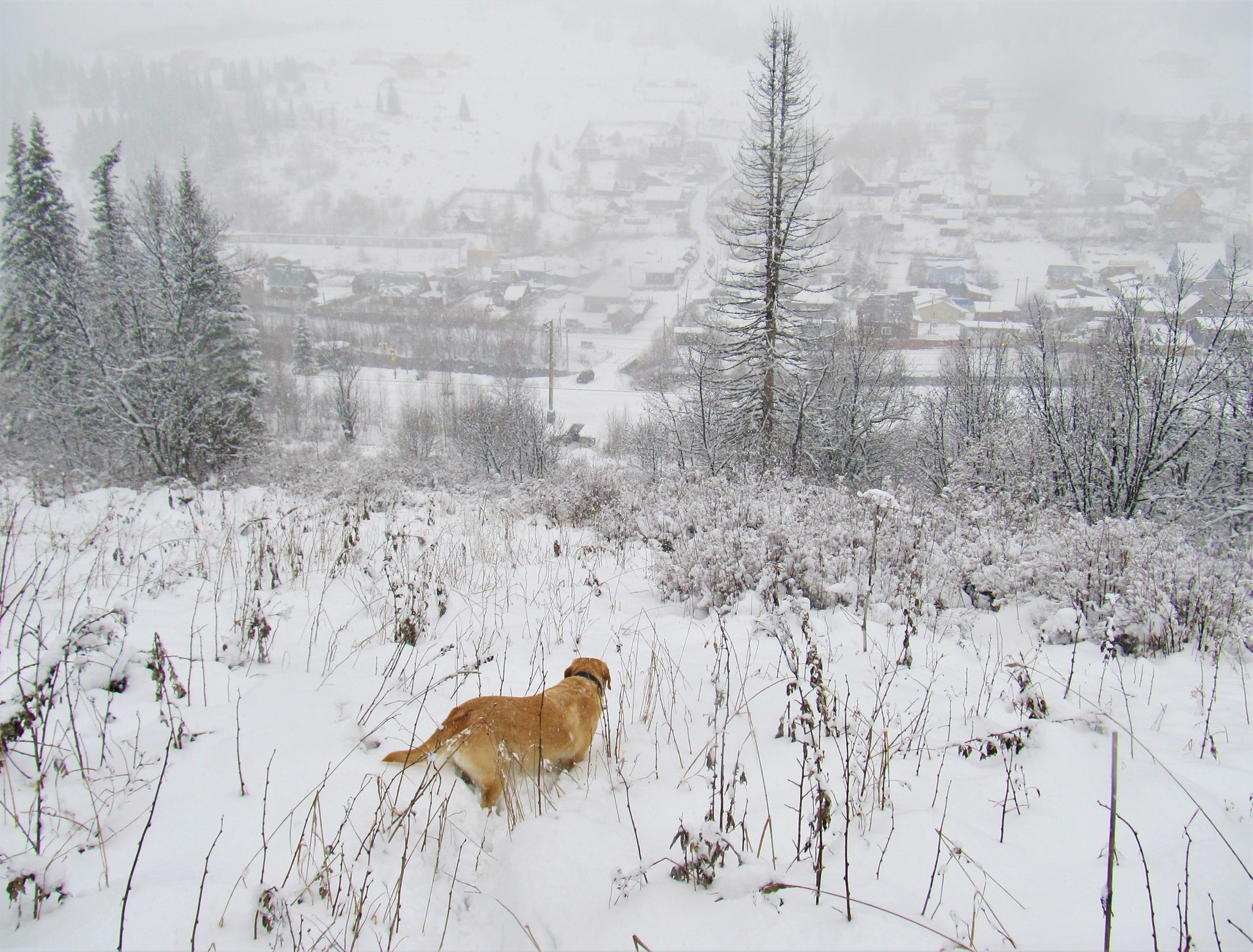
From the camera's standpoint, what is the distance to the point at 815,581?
4.08 metres

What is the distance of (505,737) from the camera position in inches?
79.3

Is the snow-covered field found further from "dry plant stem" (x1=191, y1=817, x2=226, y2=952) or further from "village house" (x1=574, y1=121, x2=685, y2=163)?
"village house" (x1=574, y1=121, x2=685, y2=163)

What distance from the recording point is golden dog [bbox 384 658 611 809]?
6.47ft

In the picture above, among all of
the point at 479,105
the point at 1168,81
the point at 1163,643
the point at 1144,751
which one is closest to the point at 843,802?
the point at 1144,751

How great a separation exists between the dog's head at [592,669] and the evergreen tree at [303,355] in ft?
166

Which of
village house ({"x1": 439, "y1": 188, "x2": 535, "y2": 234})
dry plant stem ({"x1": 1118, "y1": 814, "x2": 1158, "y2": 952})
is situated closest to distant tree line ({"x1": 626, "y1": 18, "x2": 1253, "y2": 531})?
dry plant stem ({"x1": 1118, "y1": 814, "x2": 1158, "y2": 952})

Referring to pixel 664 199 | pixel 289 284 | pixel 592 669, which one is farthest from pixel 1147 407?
pixel 664 199

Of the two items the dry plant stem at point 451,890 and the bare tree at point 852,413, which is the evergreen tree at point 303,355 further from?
the dry plant stem at point 451,890

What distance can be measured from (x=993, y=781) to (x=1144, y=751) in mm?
659

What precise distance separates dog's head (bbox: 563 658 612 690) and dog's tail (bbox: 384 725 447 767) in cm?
58

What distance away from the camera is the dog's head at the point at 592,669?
247 centimetres

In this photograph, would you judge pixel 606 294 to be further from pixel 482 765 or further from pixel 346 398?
pixel 482 765

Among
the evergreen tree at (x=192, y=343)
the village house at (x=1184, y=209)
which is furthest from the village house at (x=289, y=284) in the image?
the village house at (x=1184, y=209)

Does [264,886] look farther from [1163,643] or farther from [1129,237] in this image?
[1129,237]
